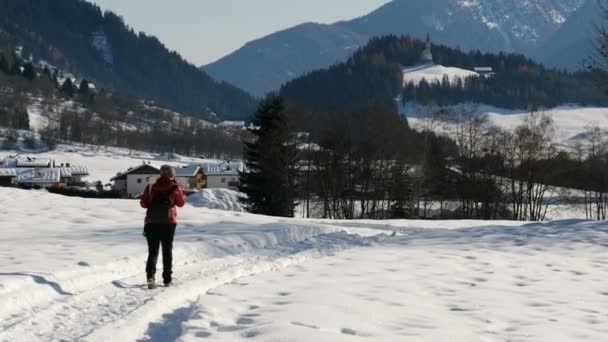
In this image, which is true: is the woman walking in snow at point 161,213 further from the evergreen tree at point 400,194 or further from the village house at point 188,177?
the village house at point 188,177

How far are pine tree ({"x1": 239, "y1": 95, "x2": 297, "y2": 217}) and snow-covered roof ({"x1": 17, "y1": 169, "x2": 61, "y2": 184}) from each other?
7695 cm

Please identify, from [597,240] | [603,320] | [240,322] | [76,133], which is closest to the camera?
[240,322]

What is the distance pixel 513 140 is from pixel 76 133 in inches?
6975

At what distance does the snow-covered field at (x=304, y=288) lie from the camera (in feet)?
23.2

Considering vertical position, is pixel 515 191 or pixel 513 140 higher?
pixel 513 140

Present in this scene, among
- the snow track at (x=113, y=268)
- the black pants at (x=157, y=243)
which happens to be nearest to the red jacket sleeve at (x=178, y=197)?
the black pants at (x=157, y=243)

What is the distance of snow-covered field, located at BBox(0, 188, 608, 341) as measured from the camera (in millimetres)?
7066

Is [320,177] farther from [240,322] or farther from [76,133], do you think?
[76,133]

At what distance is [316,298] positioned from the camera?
8.47 meters

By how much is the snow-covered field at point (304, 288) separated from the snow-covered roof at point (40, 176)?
3898 inches

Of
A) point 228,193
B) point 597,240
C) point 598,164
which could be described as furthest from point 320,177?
point 597,240

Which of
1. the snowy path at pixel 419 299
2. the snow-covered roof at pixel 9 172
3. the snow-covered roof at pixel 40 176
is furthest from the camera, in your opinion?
the snow-covered roof at pixel 9 172

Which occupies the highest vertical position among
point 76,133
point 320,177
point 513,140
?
point 76,133

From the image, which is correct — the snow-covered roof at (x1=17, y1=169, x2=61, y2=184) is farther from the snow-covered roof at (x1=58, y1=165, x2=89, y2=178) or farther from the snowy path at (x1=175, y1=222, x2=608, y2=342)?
the snowy path at (x1=175, y1=222, x2=608, y2=342)
